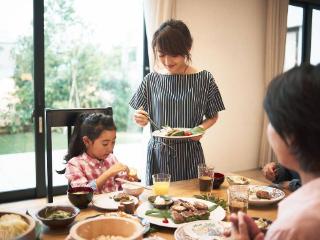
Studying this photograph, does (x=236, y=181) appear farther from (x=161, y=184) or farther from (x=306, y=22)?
(x=306, y=22)

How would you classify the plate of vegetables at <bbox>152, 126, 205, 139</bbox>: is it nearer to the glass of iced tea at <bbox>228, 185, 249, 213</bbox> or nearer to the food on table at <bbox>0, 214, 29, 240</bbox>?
the glass of iced tea at <bbox>228, 185, 249, 213</bbox>

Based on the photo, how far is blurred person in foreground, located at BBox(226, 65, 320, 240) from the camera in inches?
28.7

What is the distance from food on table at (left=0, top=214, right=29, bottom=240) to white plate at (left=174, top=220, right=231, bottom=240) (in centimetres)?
47

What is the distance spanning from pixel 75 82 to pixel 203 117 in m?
2.17

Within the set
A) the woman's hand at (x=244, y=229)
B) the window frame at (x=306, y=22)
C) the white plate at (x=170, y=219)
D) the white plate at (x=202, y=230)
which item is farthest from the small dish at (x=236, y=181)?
the window frame at (x=306, y=22)

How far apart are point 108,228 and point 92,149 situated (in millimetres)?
977

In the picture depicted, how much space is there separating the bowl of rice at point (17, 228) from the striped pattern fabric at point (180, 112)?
1.19 m

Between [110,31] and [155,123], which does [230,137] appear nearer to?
[110,31]

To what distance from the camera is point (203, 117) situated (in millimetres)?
2291

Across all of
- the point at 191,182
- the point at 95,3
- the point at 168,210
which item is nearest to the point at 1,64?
the point at 95,3

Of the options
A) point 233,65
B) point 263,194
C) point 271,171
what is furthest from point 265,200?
point 233,65

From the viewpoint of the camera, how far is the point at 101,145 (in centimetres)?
198

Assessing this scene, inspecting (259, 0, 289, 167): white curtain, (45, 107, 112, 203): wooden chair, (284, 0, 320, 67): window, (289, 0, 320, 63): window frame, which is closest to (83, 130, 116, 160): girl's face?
(45, 107, 112, 203): wooden chair

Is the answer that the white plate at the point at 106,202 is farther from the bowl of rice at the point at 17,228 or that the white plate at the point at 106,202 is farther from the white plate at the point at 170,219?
the bowl of rice at the point at 17,228
